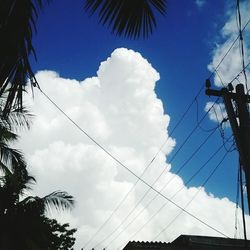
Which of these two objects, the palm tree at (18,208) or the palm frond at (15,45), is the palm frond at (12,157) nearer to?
the palm tree at (18,208)

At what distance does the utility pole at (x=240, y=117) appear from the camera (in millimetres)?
7465

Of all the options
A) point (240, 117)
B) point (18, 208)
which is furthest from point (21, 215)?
point (240, 117)

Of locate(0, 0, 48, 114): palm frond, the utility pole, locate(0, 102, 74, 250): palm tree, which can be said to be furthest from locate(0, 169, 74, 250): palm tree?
locate(0, 0, 48, 114): palm frond

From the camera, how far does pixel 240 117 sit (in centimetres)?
839

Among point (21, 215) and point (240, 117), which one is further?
point (21, 215)

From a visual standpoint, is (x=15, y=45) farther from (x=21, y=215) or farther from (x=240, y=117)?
(x=21, y=215)

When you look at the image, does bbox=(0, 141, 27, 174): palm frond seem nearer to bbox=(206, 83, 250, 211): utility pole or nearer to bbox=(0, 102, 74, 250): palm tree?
bbox=(0, 102, 74, 250): palm tree

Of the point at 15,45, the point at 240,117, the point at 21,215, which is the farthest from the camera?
the point at 21,215

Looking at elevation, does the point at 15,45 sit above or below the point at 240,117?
below

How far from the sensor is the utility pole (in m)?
7.46

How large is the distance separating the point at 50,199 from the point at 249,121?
800 cm

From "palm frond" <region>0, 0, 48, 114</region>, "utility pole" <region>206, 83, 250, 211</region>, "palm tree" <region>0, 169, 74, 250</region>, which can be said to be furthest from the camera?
"palm tree" <region>0, 169, 74, 250</region>

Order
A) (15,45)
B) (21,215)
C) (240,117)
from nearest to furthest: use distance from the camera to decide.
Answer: (15,45) → (240,117) → (21,215)

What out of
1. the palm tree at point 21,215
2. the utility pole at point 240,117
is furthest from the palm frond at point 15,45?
the palm tree at point 21,215
